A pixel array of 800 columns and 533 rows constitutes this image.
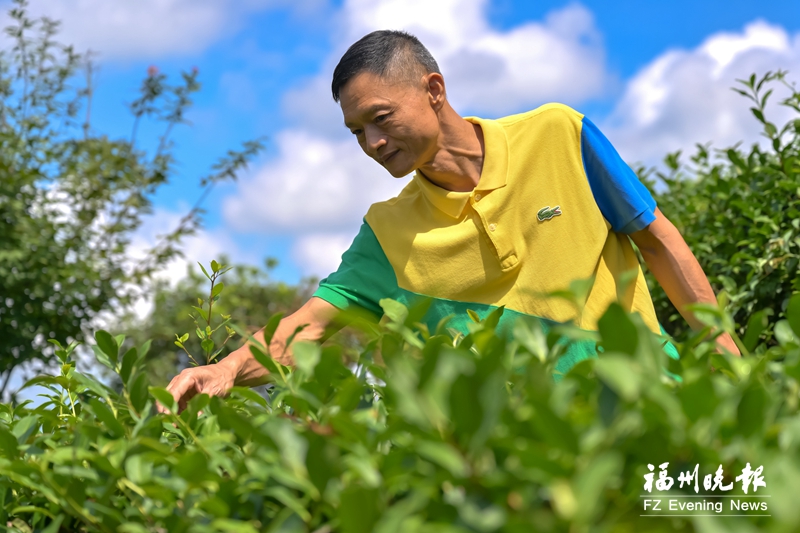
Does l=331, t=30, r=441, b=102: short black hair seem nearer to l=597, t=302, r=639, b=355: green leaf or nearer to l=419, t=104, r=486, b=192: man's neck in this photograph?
l=419, t=104, r=486, b=192: man's neck

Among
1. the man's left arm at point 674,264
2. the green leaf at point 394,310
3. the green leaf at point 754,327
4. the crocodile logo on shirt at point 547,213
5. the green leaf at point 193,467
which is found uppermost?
the crocodile logo on shirt at point 547,213

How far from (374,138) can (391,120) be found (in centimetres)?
8

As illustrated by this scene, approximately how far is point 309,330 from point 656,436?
1988 millimetres

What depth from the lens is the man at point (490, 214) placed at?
2.54 metres

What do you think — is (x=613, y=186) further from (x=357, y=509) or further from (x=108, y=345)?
(x=357, y=509)

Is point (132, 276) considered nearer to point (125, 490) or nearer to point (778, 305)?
point (778, 305)

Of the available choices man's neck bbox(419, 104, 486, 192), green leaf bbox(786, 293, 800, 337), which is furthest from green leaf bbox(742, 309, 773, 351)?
man's neck bbox(419, 104, 486, 192)

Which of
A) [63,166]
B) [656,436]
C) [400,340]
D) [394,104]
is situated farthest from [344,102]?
[63,166]

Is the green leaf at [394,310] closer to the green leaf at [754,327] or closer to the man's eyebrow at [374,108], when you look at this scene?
the green leaf at [754,327]

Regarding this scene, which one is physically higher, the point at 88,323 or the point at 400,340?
the point at 88,323

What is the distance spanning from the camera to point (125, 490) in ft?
3.22

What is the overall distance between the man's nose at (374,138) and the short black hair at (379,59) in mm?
188

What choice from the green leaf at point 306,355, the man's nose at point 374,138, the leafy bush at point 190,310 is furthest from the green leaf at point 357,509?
the leafy bush at point 190,310

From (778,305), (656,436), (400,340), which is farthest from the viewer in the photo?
(778,305)
